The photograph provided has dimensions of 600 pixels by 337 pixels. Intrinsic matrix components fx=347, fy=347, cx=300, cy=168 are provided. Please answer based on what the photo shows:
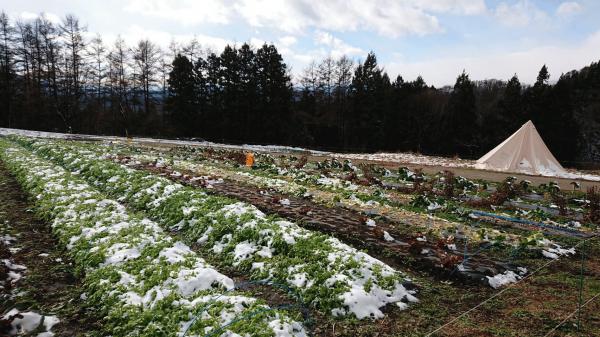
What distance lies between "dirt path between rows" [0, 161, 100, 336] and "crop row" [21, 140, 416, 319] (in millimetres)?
2398

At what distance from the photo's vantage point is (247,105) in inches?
1949

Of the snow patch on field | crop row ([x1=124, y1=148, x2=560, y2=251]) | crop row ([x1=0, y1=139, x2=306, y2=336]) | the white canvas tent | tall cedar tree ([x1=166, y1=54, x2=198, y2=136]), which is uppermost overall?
tall cedar tree ([x1=166, y1=54, x2=198, y2=136])

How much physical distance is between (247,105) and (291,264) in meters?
44.9

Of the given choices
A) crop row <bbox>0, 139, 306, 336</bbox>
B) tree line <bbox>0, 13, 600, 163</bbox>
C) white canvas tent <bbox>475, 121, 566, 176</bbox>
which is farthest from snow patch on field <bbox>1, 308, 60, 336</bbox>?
tree line <bbox>0, 13, 600, 163</bbox>

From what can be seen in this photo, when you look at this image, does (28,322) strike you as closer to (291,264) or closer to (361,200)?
(291,264)

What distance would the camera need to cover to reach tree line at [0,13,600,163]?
4725 centimetres

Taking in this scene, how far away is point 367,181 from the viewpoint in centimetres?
1597

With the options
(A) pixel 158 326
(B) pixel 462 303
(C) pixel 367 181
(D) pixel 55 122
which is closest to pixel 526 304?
(B) pixel 462 303

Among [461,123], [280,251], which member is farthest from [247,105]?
[280,251]

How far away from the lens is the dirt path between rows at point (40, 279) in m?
5.16

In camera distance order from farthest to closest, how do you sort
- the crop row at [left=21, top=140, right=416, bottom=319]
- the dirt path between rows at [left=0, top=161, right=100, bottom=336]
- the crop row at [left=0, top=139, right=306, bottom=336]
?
the crop row at [left=21, top=140, right=416, bottom=319]
the dirt path between rows at [left=0, top=161, right=100, bottom=336]
the crop row at [left=0, top=139, right=306, bottom=336]

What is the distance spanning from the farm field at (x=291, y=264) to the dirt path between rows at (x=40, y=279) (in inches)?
1.3

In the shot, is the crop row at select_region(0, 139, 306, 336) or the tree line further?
the tree line

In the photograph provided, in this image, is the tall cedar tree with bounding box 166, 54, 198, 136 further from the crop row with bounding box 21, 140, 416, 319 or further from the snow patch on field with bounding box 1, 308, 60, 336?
the snow patch on field with bounding box 1, 308, 60, 336
